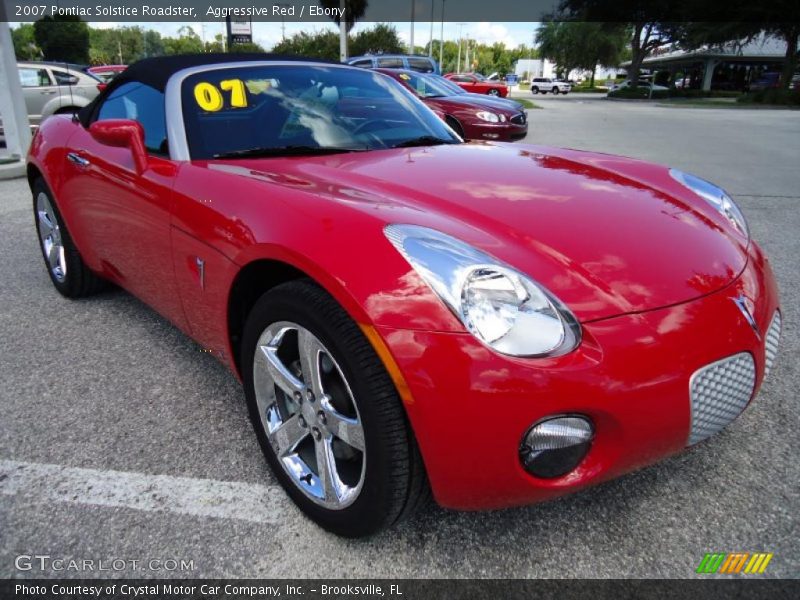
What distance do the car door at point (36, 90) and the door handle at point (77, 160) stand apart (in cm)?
916

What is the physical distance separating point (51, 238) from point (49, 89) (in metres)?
8.95

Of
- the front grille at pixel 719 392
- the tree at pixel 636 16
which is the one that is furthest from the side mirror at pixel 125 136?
the tree at pixel 636 16

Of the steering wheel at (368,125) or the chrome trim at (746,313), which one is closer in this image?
the chrome trim at (746,313)

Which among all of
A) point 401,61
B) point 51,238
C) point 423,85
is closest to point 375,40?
point 401,61

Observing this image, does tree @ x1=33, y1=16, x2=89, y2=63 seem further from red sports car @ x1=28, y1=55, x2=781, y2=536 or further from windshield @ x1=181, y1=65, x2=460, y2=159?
Answer: red sports car @ x1=28, y1=55, x2=781, y2=536

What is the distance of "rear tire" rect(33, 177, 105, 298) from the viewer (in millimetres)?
3211

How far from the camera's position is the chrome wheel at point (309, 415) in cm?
153

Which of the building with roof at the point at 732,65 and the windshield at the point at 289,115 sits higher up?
the building with roof at the point at 732,65

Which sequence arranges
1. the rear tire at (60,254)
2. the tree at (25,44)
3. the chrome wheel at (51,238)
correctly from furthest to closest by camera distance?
the tree at (25,44) → the chrome wheel at (51,238) → the rear tire at (60,254)

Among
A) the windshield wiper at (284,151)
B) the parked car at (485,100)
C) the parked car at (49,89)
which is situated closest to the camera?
the windshield wiper at (284,151)

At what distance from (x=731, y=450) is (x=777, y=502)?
0.83 feet

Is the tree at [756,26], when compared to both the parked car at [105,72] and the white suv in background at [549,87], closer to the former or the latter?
the white suv in background at [549,87]

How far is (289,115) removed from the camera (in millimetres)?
2410

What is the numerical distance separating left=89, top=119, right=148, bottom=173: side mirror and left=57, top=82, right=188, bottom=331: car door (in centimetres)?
4
